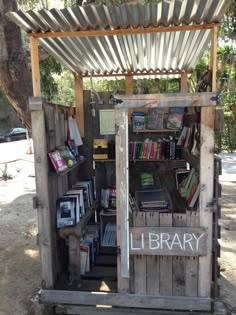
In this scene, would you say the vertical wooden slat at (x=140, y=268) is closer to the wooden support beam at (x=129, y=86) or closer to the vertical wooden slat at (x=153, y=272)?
the vertical wooden slat at (x=153, y=272)

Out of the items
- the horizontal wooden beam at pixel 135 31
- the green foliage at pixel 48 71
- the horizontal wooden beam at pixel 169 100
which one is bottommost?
the horizontal wooden beam at pixel 169 100

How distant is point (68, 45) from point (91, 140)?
1.38 m

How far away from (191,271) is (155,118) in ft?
6.88

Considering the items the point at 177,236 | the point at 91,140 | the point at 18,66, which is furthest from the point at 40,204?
the point at 18,66

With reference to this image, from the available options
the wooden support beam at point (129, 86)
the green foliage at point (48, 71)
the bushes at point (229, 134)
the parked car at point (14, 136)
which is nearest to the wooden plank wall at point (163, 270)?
the wooden support beam at point (129, 86)

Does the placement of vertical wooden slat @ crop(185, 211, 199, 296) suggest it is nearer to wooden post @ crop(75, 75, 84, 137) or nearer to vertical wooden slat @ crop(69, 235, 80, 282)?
vertical wooden slat @ crop(69, 235, 80, 282)

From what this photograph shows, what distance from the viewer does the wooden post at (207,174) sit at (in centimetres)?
253

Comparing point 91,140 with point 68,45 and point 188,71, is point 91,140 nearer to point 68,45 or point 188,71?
point 68,45

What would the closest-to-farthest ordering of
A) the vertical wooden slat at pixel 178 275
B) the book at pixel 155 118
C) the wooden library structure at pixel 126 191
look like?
the wooden library structure at pixel 126 191
the vertical wooden slat at pixel 178 275
the book at pixel 155 118

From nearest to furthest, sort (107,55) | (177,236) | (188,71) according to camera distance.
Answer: (177,236)
(107,55)
(188,71)

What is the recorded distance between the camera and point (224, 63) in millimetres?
12086

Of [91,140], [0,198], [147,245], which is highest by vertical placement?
[91,140]

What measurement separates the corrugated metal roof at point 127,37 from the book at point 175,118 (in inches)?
26.2

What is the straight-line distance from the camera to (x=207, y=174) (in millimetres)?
2566
